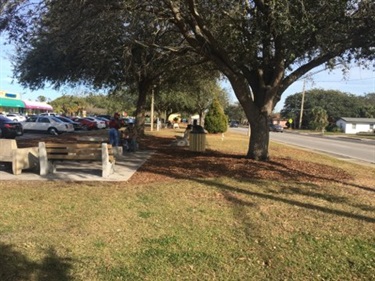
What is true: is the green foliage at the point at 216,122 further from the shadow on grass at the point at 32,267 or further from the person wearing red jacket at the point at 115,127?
the shadow on grass at the point at 32,267

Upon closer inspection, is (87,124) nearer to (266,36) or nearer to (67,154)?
(67,154)

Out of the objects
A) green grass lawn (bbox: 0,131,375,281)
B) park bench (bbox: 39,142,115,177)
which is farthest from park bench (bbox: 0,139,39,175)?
→ green grass lawn (bbox: 0,131,375,281)

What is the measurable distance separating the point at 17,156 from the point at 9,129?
17011 mm

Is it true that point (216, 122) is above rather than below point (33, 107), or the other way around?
below

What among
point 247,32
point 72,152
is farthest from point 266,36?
point 72,152

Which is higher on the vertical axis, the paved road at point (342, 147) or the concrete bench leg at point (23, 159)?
the concrete bench leg at point (23, 159)

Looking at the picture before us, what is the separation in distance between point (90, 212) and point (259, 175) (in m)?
5.16

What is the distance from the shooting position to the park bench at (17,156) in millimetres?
10048

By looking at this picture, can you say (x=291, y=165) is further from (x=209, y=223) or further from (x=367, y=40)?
(x=209, y=223)

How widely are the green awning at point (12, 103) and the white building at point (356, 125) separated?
66.2 meters

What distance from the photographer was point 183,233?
564cm

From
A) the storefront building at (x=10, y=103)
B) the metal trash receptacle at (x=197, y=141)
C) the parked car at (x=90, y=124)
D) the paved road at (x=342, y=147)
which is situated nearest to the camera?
the metal trash receptacle at (x=197, y=141)

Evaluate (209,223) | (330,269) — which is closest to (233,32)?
(209,223)

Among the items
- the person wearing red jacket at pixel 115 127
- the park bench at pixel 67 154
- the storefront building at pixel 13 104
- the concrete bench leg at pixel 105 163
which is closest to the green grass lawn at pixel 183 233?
the concrete bench leg at pixel 105 163
